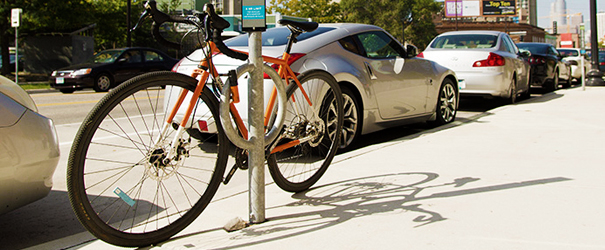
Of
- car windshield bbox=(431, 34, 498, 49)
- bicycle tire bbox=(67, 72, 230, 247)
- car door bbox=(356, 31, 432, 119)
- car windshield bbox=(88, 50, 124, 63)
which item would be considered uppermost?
car windshield bbox=(88, 50, 124, 63)

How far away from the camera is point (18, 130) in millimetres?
3363

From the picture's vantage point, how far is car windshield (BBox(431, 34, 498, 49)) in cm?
1180

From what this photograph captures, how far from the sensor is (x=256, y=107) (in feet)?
11.5

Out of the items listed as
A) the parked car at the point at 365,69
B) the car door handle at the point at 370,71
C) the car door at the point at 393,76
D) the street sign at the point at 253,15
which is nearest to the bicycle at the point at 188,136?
the street sign at the point at 253,15

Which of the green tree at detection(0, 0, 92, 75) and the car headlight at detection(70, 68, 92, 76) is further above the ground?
the green tree at detection(0, 0, 92, 75)

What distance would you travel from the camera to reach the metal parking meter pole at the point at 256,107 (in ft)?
11.5

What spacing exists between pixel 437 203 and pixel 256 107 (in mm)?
1388

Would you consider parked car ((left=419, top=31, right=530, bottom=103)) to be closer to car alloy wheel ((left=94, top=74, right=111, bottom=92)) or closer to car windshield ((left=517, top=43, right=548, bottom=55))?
car windshield ((left=517, top=43, right=548, bottom=55))

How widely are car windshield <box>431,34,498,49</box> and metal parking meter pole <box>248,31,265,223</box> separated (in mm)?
8891

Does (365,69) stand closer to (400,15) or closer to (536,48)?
(536,48)

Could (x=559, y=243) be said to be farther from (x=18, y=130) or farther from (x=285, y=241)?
(x=18, y=130)

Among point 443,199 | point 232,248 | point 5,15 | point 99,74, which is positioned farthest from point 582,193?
point 5,15

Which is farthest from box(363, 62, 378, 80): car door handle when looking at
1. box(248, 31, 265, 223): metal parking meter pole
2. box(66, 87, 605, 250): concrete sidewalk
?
box(248, 31, 265, 223): metal parking meter pole

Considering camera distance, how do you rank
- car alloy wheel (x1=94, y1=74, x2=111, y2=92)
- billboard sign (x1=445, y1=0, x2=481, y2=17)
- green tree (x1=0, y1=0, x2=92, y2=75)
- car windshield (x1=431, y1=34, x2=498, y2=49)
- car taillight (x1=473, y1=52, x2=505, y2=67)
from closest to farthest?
car taillight (x1=473, y1=52, x2=505, y2=67)
car windshield (x1=431, y1=34, x2=498, y2=49)
car alloy wheel (x1=94, y1=74, x2=111, y2=92)
green tree (x1=0, y1=0, x2=92, y2=75)
billboard sign (x1=445, y1=0, x2=481, y2=17)
